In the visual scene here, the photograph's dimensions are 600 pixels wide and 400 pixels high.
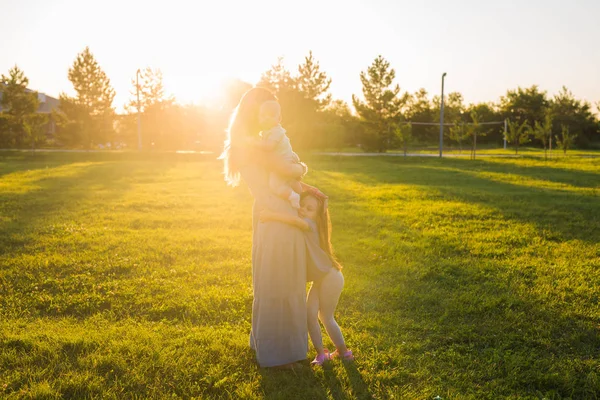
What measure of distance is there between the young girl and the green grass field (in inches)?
12.6

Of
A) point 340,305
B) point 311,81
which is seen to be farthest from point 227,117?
point 340,305

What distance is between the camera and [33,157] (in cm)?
3406

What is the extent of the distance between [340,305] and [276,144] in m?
2.65

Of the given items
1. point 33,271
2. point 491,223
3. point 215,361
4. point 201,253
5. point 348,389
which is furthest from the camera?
point 491,223

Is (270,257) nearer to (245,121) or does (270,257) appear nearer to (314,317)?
(314,317)

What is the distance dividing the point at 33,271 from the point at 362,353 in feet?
16.2

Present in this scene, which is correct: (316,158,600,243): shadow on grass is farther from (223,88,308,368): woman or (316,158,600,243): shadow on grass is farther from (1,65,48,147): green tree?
(1,65,48,147): green tree

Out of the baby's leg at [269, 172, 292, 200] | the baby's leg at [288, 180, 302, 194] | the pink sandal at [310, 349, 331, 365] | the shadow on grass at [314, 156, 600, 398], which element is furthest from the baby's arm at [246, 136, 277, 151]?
the shadow on grass at [314, 156, 600, 398]

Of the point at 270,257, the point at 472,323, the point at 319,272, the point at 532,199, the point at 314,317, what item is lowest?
the point at 472,323

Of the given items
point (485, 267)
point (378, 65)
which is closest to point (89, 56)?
point (378, 65)

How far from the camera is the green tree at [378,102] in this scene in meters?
43.1

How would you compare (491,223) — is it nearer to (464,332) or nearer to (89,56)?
(464,332)

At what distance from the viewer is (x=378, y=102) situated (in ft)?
144

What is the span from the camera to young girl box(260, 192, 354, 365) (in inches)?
152
